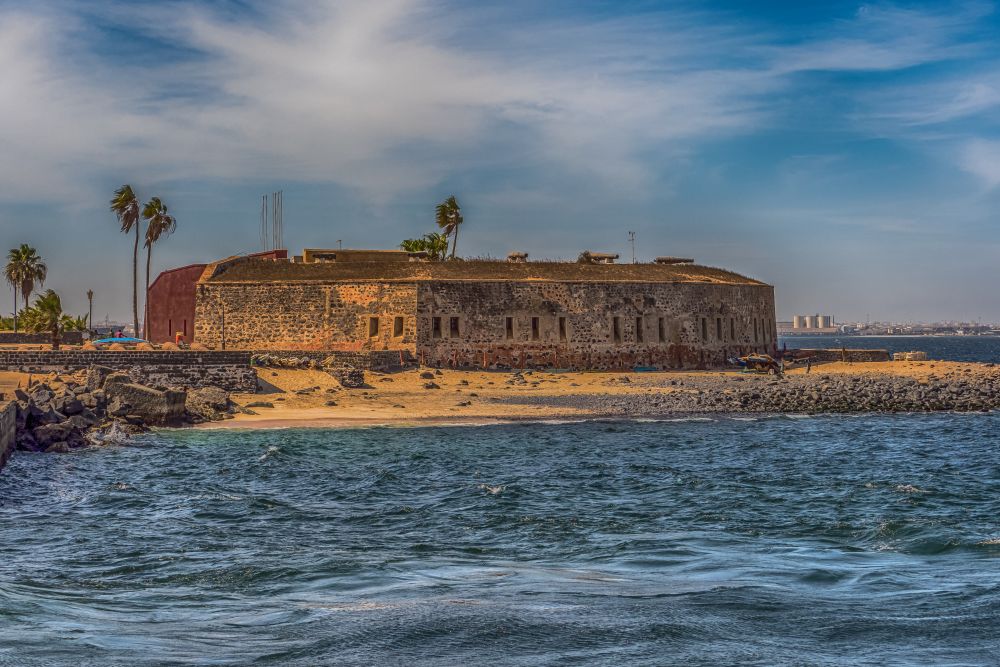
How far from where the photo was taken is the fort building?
3997 centimetres

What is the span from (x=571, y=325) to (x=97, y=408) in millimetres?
19887

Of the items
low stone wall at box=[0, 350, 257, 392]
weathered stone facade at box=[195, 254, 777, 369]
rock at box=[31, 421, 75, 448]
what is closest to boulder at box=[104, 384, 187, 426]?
low stone wall at box=[0, 350, 257, 392]

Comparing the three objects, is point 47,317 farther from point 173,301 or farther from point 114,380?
point 114,380

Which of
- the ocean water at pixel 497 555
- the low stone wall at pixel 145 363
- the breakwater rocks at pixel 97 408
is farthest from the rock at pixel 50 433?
the low stone wall at pixel 145 363

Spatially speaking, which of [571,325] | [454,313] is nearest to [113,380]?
[454,313]

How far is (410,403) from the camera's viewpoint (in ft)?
100

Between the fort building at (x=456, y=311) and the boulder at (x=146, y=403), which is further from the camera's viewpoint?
the fort building at (x=456, y=311)

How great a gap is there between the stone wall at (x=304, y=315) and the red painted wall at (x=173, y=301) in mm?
1952

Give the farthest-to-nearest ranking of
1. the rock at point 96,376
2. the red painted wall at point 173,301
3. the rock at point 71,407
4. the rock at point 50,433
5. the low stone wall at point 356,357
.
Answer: the red painted wall at point 173,301, the low stone wall at point 356,357, the rock at point 96,376, the rock at point 71,407, the rock at point 50,433

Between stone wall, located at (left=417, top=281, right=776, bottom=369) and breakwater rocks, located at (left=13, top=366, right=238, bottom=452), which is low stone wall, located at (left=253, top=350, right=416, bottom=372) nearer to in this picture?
stone wall, located at (left=417, top=281, right=776, bottom=369)

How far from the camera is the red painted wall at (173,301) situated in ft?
141

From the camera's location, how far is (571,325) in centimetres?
4112

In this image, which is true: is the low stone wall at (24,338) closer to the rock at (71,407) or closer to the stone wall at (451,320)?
the stone wall at (451,320)

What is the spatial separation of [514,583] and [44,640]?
433 centimetres
